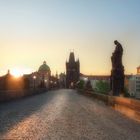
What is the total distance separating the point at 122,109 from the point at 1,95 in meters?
21.2

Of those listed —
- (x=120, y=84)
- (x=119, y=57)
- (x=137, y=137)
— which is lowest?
(x=137, y=137)

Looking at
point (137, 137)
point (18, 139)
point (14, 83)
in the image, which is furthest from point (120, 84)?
point (14, 83)

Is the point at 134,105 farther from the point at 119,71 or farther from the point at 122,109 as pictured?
the point at 119,71

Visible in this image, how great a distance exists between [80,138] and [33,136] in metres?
1.37

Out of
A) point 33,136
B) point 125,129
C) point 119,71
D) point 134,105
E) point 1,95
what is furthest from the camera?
point 1,95

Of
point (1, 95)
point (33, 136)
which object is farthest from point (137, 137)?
point (1, 95)

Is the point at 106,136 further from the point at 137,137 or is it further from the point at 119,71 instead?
the point at 119,71

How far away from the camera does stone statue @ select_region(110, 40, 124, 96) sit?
24.0 metres

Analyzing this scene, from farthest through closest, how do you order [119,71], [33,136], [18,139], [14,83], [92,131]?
[14,83], [119,71], [92,131], [33,136], [18,139]

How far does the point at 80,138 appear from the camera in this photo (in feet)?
36.9

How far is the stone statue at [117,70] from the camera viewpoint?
2402 centimetres

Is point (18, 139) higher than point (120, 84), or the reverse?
point (120, 84)

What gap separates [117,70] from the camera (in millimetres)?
24031

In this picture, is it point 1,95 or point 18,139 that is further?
point 1,95
